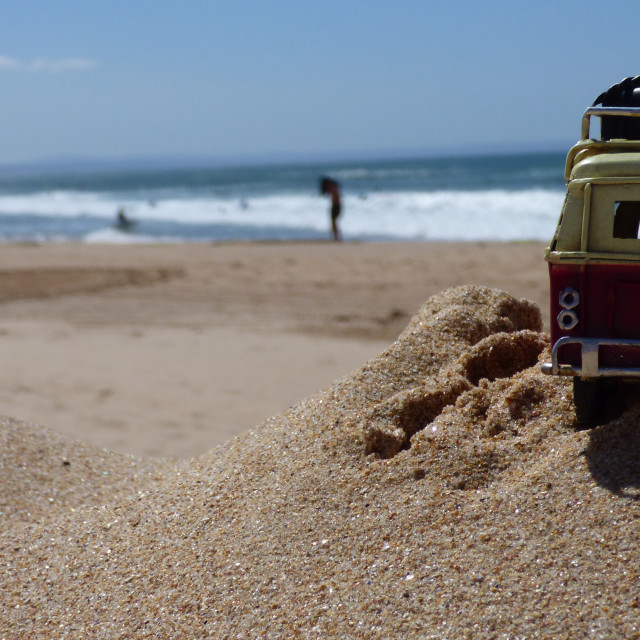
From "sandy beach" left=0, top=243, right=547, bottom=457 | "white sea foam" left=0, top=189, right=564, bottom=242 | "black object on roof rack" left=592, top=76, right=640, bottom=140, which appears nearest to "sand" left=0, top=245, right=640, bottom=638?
"black object on roof rack" left=592, top=76, right=640, bottom=140

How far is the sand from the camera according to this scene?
1.98 m

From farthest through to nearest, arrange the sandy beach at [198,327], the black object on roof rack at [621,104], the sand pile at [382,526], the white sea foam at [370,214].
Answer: the white sea foam at [370,214] < the sandy beach at [198,327] < the black object on roof rack at [621,104] < the sand pile at [382,526]

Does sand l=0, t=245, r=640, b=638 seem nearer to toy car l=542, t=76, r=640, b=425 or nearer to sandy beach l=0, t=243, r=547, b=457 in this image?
toy car l=542, t=76, r=640, b=425

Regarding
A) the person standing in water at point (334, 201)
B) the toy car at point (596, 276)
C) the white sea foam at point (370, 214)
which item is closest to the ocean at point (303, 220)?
the white sea foam at point (370, 214)

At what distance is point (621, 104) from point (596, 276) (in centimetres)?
65

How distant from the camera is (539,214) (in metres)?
23.3

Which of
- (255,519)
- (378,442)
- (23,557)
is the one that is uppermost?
(378,442)

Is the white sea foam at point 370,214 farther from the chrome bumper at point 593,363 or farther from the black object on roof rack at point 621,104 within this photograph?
the chrome bumper at point 593,363

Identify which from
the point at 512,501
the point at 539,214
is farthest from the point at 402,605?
the point at 539,214

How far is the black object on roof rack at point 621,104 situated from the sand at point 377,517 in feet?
2.61

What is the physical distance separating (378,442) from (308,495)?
30cm

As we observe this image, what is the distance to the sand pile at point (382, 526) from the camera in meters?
1.97

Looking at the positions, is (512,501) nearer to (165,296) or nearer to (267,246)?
(165,296)

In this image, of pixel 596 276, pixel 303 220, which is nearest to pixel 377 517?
pixel 596 276
